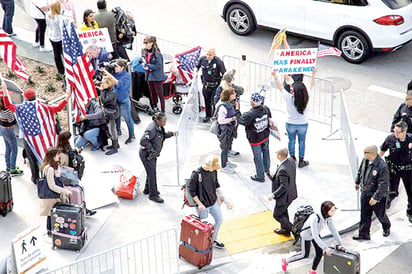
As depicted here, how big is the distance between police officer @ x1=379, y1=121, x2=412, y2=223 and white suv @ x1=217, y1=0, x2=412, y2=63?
5535 millimetres

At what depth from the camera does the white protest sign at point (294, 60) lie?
15164mm

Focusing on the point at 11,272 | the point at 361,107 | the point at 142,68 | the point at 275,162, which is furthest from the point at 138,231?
the point at 361,107

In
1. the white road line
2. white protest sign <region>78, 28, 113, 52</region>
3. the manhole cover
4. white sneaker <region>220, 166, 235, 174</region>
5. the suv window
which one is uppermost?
the suv window

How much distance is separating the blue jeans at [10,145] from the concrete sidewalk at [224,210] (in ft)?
1.10

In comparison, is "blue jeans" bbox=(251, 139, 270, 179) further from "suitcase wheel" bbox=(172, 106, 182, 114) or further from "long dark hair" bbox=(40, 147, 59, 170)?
"long dark hair" bbox=(40, 147, 59, 170)

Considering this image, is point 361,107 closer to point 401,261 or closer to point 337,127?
point 337,127

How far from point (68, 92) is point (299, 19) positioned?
729 cm

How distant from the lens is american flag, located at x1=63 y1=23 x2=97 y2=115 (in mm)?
13922

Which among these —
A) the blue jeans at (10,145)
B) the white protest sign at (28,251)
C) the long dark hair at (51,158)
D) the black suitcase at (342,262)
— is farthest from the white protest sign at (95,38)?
the black suitcase at (342,262)

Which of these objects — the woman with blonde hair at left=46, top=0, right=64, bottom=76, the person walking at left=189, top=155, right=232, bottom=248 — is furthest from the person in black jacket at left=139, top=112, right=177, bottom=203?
the woman with blonde hair at left=46, top=0, right=64, bottom=76

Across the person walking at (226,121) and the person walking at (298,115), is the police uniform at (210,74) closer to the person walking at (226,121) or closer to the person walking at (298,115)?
the person walking at (298,115)

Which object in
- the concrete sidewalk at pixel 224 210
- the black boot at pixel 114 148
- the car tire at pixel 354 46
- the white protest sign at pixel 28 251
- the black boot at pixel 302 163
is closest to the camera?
the white protest sign at pixel 28 251

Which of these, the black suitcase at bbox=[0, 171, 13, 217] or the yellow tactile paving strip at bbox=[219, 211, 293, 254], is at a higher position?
the black suitcase at bbox=[0, 171, 13, 217]

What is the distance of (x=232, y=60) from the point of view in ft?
62.7
